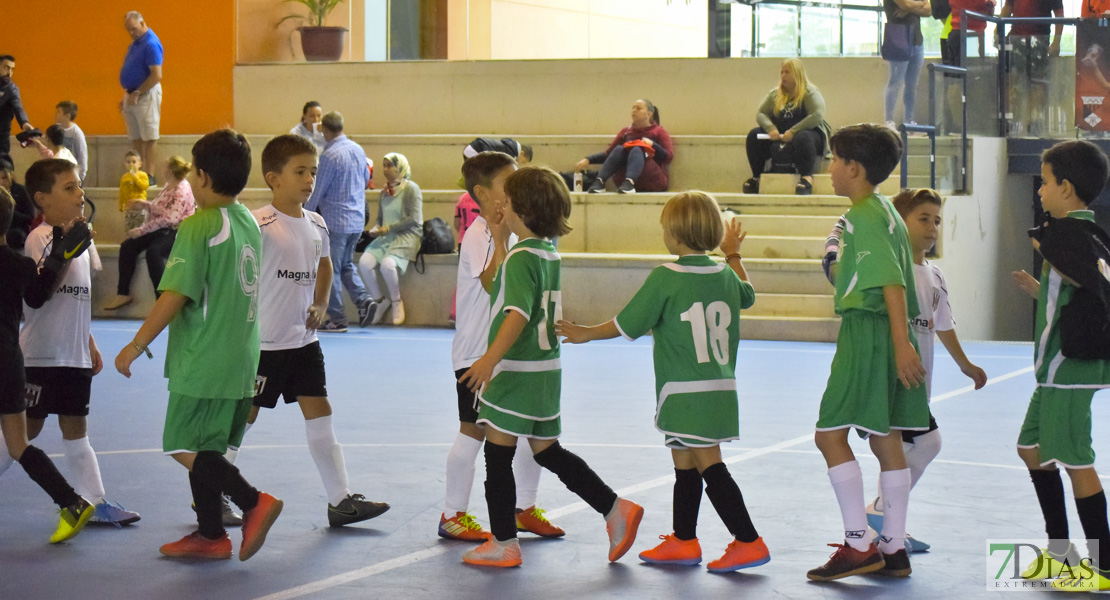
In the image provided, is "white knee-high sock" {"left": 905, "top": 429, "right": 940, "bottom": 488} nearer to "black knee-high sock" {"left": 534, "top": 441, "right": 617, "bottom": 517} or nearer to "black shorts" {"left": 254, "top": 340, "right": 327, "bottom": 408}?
"black knee-high sock" {"left": 534, "top": 441, "right": 617, "bottom": 517}

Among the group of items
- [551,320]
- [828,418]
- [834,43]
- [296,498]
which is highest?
[834,43]

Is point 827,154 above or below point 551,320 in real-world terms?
above

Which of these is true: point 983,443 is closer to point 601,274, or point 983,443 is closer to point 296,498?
point 296,498

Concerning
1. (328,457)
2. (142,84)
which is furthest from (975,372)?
(142,84)

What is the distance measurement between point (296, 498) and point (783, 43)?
36.4ft

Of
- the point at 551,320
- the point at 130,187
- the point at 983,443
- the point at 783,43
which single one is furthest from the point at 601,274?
the point at 551,320

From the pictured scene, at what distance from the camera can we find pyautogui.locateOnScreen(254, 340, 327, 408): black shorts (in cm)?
504

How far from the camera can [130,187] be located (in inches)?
571

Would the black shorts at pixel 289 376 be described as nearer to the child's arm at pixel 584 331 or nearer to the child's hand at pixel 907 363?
the child's arm at pixel 584 331

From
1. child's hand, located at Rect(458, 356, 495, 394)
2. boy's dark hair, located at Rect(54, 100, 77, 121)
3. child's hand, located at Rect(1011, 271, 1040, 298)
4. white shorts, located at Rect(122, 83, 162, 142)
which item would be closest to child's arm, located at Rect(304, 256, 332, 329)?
child's hand, located at Rect(458, 356, 495, 394)

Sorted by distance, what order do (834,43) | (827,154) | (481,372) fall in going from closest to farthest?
(481,372) → (827,154) → (834,43)

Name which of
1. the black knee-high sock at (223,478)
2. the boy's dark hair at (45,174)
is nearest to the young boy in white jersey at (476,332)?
the black knee-high sock at (223,478)

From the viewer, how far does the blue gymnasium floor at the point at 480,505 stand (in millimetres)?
4297

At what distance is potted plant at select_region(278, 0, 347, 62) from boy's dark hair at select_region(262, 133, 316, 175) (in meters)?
13.2
